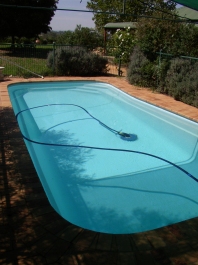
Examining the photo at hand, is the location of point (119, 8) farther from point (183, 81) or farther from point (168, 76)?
point (183, 81)

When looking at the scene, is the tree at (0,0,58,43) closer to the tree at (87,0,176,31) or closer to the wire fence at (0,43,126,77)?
the tree at (87,0,176,31)

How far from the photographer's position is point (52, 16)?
24.3 metres

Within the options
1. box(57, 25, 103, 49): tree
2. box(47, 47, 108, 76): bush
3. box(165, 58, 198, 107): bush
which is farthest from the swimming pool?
box(57, 25, 103, 49): tree

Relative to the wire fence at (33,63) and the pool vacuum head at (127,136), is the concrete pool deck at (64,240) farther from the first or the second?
the wire fence at (33,63)

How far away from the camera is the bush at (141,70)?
33.8ft

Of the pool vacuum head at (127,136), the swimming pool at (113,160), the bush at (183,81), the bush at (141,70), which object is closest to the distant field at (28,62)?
the swimming pool at (113,160)

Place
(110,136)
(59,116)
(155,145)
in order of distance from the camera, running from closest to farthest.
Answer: (155,145) < (110,136) < (59,116)

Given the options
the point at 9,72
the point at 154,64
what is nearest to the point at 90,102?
the point at 154,64

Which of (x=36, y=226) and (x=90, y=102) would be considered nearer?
(x=36, y=226)

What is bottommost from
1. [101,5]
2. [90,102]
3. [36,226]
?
[90,102]

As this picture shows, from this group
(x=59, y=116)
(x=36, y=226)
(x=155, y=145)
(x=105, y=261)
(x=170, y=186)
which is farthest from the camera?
(x=59, y=116)

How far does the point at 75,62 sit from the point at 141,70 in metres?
3.48

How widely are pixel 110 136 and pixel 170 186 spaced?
251cm

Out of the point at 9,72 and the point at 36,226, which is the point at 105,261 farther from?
the point at 9,72
